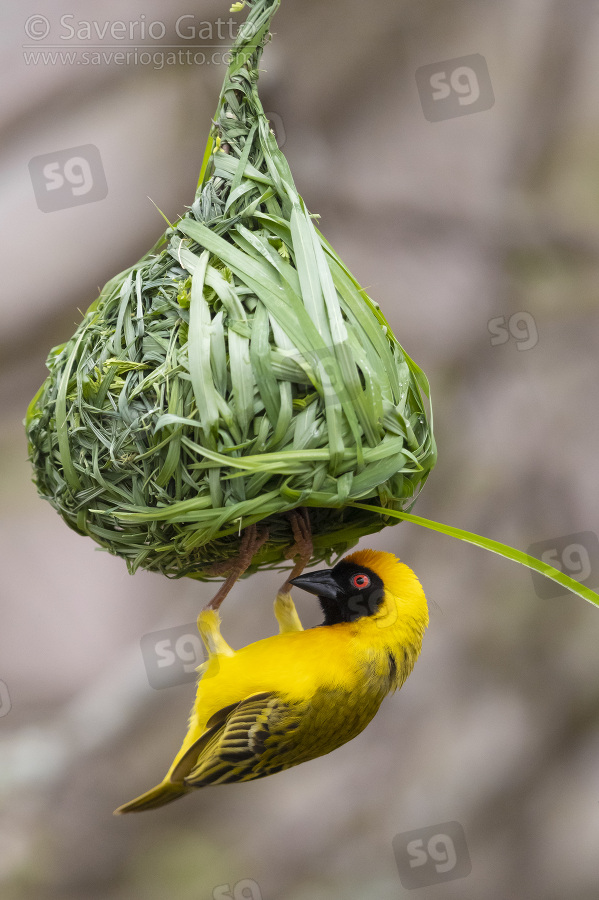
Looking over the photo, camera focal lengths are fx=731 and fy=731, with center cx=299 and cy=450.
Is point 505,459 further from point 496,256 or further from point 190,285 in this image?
point 190,285

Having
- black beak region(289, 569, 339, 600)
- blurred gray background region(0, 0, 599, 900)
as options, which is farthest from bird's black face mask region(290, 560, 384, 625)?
blurred gray background region(0, 0, 599, 900)

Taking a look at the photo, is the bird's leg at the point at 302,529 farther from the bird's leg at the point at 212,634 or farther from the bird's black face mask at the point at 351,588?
the bird's leg at the point at 212,634

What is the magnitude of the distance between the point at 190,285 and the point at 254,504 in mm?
266

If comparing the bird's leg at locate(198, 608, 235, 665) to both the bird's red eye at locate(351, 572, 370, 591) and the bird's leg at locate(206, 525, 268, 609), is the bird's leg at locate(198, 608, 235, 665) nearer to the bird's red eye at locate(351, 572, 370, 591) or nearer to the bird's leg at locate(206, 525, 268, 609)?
the bird's leg at locate(206, 525, 268, 609)

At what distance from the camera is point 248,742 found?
91 centimetres

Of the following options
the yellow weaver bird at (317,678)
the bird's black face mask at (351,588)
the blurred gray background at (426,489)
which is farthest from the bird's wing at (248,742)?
the blurred gray background at (426,489)

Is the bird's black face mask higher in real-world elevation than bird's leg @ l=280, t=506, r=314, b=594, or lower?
lower

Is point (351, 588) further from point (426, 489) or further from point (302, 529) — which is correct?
point (426, 489)

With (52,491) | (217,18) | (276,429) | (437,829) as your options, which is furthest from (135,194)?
(437,829)

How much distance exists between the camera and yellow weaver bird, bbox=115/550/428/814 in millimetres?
914

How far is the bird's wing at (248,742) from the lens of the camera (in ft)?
2.99

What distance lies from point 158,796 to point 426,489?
1.03 meters

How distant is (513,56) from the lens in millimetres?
1738

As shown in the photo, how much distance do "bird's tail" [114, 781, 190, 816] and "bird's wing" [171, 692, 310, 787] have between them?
1.7 inches
